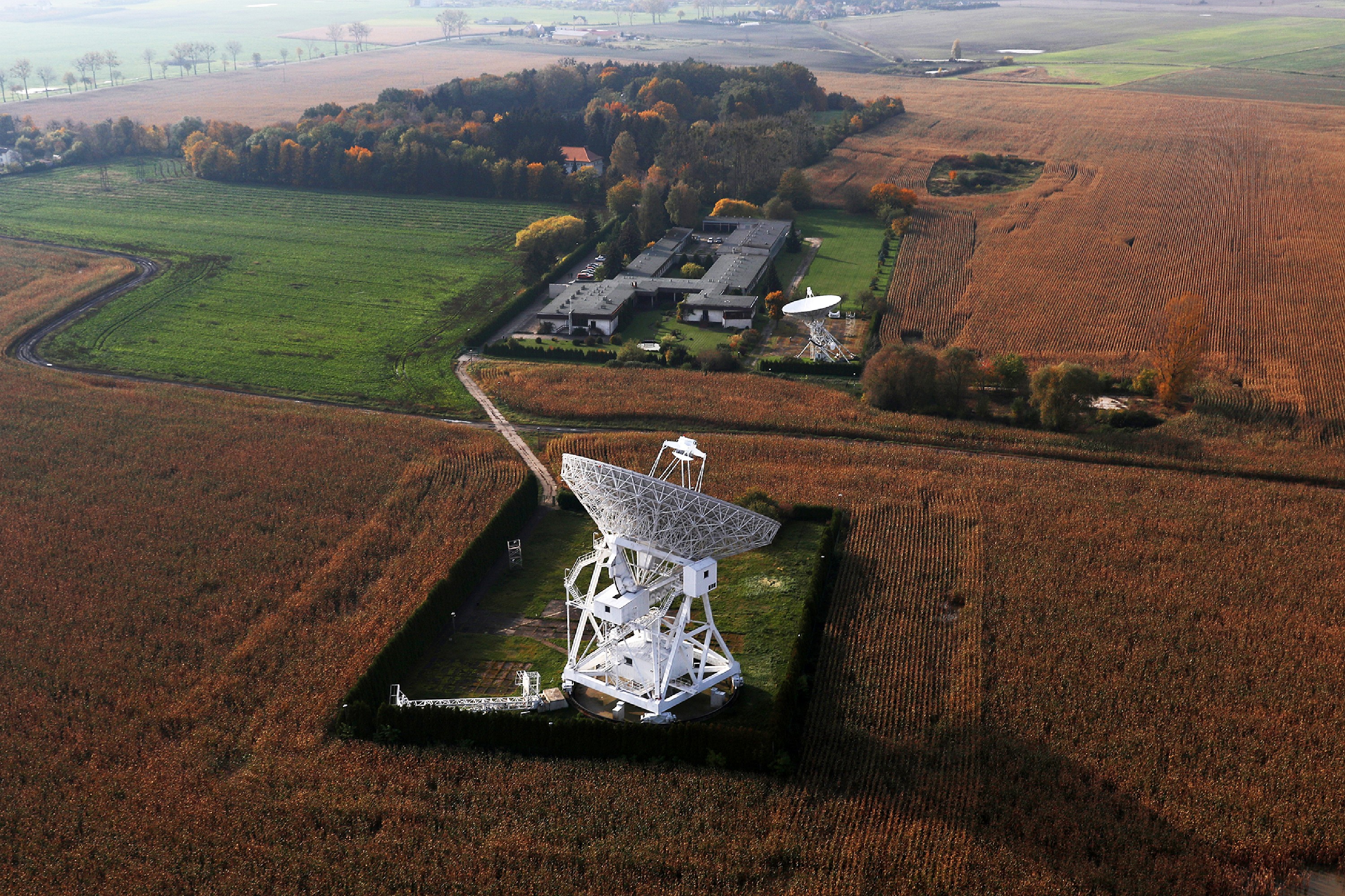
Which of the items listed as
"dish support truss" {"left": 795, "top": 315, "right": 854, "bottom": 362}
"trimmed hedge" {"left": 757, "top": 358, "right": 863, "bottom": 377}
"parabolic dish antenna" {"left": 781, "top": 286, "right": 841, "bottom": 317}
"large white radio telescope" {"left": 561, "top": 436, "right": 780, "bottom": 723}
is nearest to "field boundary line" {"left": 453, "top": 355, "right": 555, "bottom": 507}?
"large white radio telescope" {"left": 561, "top": 436, "right": 780, "bottom": 723}

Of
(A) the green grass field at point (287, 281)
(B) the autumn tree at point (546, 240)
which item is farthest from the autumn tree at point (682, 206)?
(A) the green grass field at point (287, 281)

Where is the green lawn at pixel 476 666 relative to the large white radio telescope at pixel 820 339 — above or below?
below

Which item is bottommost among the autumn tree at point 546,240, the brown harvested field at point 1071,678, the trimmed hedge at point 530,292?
the brown harvested field at point 1071,678

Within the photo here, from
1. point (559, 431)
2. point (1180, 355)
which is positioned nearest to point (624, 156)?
point (559, 431)

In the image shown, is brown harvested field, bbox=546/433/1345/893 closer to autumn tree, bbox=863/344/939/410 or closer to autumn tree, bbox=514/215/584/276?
autumn tree, bbox=863/344/939/410

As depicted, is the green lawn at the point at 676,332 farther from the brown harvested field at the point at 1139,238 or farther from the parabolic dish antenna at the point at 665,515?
the parabolic dish antenna at the point at 665,515

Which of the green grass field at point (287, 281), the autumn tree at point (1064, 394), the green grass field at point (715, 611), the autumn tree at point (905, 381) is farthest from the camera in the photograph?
the green grass field at point (287, 281)
